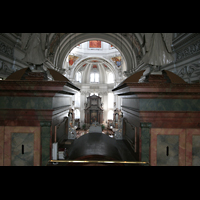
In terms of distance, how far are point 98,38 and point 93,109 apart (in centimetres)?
1109

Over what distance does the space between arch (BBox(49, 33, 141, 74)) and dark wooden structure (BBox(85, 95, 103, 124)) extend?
33.3ft

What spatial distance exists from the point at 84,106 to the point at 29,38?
56.7 feet

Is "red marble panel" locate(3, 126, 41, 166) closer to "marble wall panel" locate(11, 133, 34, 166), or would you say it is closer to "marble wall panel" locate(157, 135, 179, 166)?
"marble wall panel" locate(11, 133, 34, 166)

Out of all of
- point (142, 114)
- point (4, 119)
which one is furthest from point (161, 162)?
point (4, 119)

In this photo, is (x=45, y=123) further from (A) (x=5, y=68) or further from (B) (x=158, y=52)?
(A) (x=5, y=68)

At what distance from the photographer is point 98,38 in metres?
9.19

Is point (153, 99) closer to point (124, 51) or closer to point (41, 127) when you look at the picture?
point (41, 127)

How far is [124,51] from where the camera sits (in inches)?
348

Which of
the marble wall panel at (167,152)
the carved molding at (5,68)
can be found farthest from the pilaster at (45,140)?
the carved molding at (5,68)

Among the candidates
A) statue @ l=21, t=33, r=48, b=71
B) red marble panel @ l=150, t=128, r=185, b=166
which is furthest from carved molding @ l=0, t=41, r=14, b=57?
red marble panel @ l=150, t=128, r=185, b=166

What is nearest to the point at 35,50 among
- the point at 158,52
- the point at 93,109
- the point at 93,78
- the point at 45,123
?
the point at 45,123

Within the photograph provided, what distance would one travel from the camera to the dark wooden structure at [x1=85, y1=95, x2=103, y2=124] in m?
18.5

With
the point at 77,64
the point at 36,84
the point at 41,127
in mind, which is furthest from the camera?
the point at 77,64

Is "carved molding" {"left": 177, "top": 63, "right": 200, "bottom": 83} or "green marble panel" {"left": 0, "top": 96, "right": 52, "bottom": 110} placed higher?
"carved molding" {"left": 177, "top": 63, "right": 200, "bottom": 83}
